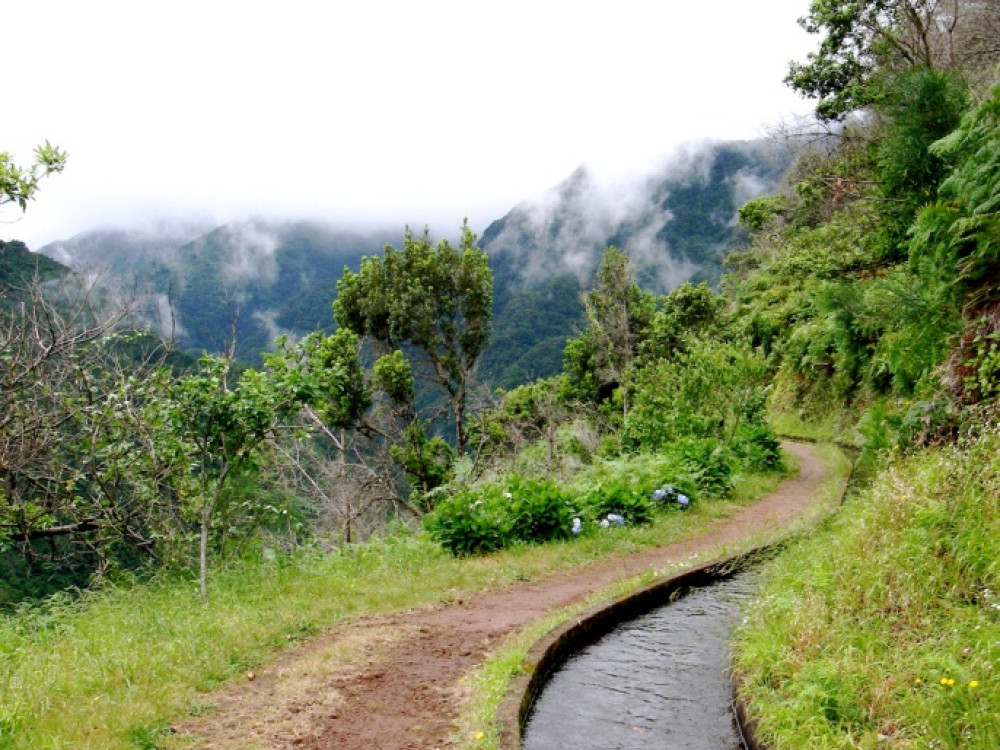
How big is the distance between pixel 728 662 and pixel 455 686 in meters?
2.03

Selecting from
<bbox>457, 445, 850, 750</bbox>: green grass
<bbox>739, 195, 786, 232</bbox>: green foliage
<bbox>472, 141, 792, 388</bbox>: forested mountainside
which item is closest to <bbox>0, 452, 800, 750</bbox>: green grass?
<bbox>457, 445, 850, 750</bbox>: green grass

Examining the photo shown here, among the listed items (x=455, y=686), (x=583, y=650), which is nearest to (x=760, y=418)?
(x=583, y=650)

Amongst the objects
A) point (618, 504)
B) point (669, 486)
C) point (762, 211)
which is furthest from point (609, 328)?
point (618, 504)

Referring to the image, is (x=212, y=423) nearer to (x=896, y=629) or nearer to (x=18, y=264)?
(x=896, y=629)

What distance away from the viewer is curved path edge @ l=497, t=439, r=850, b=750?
4.76 metres

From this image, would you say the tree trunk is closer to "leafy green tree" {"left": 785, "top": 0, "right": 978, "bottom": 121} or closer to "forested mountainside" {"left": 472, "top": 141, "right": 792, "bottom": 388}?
"leafy green tree" {"left": 785, "top": 0, "right": 978, "bottom": 121}

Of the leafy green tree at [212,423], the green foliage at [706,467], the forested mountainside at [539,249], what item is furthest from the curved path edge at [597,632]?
the forested mountainside at [539,249]

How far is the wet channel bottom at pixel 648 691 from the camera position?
15.7 ft

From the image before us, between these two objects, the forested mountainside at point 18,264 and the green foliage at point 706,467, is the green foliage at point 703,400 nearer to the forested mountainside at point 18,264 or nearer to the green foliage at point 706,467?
the green foliage at point 706,467

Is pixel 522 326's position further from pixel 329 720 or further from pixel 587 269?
pixel 329 720

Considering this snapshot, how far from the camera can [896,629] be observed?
15.2ft

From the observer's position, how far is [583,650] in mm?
6332

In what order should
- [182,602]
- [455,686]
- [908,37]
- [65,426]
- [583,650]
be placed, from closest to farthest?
[455,686], [583,650], [182,602], [65,426], [908,37]

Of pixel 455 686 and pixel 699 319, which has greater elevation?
pixel 699 319
